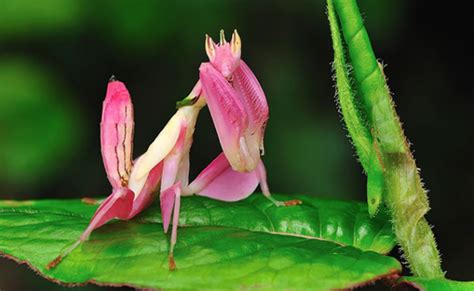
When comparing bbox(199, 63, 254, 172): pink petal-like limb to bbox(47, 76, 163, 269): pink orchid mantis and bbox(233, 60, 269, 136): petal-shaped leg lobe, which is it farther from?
bbox(47, 76, 163, 269): pink orchid mantis

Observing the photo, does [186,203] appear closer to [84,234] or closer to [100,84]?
[84,234]

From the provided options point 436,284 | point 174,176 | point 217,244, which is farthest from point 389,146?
point 174,176

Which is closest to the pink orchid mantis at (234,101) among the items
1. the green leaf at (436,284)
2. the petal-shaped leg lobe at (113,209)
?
the petal-shaped leg lobe at (113,209)

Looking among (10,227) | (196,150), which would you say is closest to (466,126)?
(196,150)

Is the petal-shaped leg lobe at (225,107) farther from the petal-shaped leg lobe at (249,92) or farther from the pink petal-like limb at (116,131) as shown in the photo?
the pink petal-like limb at (116,131)

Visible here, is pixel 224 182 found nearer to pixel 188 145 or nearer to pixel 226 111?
pixel 188 145

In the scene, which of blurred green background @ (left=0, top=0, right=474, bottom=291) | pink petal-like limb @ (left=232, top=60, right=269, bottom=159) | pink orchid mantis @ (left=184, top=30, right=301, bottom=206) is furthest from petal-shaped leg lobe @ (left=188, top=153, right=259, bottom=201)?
blurred green background @ (left=0, top=0, right=474, bottom=291)
